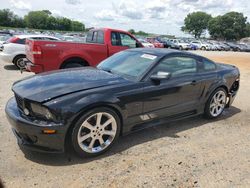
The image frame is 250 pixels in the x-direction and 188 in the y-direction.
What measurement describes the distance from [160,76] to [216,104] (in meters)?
1.97

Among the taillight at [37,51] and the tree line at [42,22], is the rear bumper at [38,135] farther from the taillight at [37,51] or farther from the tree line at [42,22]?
the tree line at [42,22]

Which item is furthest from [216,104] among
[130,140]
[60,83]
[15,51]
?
[15,51]

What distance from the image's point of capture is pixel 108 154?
3920 mm

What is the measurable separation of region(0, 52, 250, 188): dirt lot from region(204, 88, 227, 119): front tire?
0.62m

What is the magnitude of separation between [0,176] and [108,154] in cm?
142

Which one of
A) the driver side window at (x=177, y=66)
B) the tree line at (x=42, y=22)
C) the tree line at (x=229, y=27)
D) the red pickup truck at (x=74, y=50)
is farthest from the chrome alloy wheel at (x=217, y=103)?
the tree line at (x=42, y=22)

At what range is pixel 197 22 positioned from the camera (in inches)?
4678

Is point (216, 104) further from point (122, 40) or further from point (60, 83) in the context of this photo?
point (122, 40)

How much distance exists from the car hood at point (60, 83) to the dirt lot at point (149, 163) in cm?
87

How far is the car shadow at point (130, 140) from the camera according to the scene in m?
3.69

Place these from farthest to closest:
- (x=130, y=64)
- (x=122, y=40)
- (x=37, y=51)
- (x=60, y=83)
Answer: (x=122, y=40)
(x=37, y=51)
(x=130, y=64)
(x=60, y=83)

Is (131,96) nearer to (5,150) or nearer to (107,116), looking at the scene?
(107,116)

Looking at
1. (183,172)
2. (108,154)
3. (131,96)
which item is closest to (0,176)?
(108,154)

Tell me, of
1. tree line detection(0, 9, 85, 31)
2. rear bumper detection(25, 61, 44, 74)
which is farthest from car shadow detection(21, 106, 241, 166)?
tree line detection(0, 9, 85, 31)
